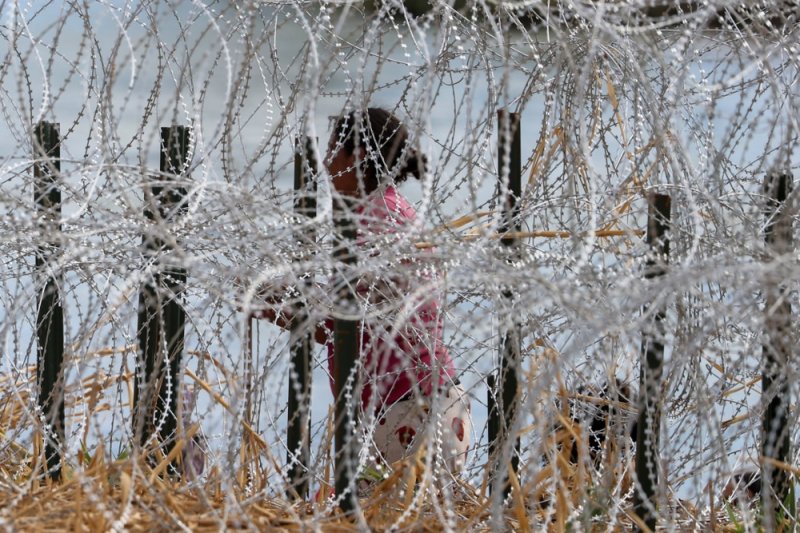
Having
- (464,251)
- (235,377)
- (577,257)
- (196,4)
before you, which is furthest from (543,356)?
(196,4)

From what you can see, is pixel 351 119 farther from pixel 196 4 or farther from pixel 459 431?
pixel 459 431

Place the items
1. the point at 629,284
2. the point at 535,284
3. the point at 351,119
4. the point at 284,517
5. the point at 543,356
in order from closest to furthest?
the point at 535,284 → the point at 629,284 → the point at 284,517 → the point at 543,356 → the point at 351,119

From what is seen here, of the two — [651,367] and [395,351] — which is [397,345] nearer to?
[395,351]

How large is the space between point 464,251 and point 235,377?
2.68 ft

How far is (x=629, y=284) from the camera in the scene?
2154 millimetres

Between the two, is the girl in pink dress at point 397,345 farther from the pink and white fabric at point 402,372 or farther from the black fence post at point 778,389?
the black fence post at point 778,389

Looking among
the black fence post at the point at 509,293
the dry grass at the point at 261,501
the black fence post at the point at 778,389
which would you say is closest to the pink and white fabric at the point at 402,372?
the black fence post at the point at 509,293

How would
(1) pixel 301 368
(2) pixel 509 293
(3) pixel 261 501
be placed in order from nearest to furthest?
(3) pixel 261 501, (2) pixel 509 293, (1) pixel 301 368

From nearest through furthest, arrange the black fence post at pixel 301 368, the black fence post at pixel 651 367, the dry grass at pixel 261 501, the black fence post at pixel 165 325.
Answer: the dry grass at pixel 261 501 → the black fence post at pixel 651 367 → the black fence post at pixel 301 368 → the black fence post at pixel 165 325

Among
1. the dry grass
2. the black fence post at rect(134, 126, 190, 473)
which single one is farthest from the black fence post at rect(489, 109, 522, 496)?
the black fence post at rect(134, 126, 190, 473)

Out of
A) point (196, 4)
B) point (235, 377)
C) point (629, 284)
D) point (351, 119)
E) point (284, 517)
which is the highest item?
point (196, 4)

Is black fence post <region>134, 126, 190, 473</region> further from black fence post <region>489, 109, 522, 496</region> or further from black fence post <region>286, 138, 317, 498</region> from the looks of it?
black fence post <region>489, 109, 522, 496</region>

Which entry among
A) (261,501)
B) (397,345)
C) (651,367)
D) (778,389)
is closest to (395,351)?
(397,345)

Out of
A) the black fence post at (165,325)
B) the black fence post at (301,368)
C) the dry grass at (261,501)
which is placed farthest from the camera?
the black fence post at (165,325)
